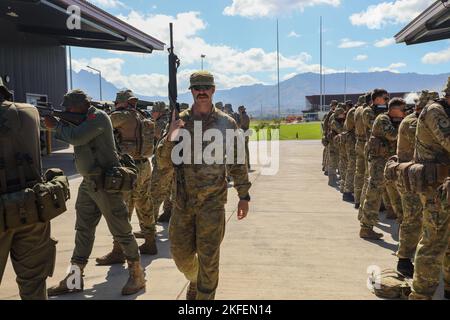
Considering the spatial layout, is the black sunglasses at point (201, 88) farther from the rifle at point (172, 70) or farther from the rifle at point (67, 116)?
the rifle at point (67, 116)

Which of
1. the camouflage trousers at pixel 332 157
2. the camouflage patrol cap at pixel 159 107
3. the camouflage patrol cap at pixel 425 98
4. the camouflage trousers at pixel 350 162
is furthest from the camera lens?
the camouflage trousers at pixel 332 157

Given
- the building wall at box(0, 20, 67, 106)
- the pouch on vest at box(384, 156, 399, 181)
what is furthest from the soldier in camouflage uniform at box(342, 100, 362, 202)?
the building wall at box(0, 20, 67, 106)

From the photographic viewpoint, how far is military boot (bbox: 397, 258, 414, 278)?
4156 millimetres

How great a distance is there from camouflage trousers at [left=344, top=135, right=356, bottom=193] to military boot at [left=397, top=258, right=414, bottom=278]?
373 cm

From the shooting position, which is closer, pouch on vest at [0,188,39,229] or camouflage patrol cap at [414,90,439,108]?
pouch on vest at [0,188,39,229]

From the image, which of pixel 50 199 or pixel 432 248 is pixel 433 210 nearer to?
pixel 432 248

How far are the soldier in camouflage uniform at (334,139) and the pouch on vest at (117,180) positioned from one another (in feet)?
20.9

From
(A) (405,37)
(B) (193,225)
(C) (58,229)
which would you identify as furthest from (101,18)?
(B) (193,225)

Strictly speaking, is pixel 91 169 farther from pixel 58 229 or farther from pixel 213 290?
pixel 58 229

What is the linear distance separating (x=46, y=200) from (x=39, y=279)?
556mm

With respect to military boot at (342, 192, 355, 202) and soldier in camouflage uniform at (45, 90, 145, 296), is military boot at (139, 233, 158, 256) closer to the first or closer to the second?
soldier in camouflage uniform at (45, 90, 145, 296)

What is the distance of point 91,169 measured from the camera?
3756 mm

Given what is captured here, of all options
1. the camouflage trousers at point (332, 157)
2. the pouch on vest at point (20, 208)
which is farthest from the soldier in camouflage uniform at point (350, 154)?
the pouch on vest at point (20, 208)

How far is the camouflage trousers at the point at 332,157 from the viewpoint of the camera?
32.9ft
